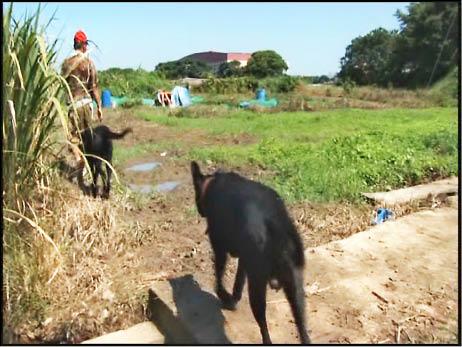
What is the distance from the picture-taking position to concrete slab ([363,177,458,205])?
20.5 feet

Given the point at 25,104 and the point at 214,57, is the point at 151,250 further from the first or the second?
the point at 214,57

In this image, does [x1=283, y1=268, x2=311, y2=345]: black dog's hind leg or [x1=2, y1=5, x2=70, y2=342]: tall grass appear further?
[x1=2, y1=5, x2=70, y2=342]: tall grass

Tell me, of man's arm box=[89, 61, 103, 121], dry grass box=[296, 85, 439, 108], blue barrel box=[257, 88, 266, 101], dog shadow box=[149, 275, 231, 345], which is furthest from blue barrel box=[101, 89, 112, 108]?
dog shadow box=[149, 275, 231, 345]

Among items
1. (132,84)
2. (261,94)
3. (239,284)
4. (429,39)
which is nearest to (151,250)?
(239,284)

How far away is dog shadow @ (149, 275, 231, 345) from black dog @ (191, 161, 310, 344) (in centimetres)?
31

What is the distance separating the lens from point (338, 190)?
261 inches

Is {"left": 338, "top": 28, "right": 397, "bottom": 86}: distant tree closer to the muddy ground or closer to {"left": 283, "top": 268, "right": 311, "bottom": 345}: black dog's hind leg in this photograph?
the muddy ground

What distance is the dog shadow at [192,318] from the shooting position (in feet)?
9.97

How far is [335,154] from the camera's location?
9.16 metres

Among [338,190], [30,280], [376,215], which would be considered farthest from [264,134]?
[30,280]

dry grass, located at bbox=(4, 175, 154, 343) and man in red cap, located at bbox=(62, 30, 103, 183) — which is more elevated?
man in red cap, located at bbox=(62, 30, 103, 183)

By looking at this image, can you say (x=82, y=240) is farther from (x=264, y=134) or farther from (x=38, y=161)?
(x=264, y=134)

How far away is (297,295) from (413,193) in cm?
396

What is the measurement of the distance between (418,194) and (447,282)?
98.0 inches
